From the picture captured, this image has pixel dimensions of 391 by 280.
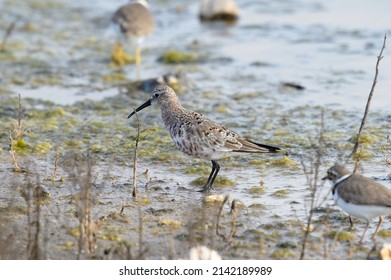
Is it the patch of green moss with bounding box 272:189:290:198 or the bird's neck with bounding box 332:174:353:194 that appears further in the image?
the patch of green moss with bounding box 272:189:290:198

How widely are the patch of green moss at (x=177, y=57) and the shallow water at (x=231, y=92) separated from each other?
0.18 meters

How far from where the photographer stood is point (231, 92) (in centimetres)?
1025

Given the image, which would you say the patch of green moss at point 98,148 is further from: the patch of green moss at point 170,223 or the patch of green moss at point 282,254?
the patch of green moss at point 282,254

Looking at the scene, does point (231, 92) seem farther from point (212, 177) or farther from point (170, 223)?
point (170, 223)

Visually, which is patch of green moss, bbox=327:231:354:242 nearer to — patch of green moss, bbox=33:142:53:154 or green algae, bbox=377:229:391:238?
green algae, bbox=377:229:391:238

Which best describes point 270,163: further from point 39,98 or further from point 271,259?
point 39,98

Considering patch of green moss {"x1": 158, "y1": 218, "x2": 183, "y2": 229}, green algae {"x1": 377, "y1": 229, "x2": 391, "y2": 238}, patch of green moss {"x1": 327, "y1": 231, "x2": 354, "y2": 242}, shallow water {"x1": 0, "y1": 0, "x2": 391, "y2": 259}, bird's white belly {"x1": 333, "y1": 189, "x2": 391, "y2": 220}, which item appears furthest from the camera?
shallow water {"x1": 0, "y1": 0, "x2": 391, "y2": 259}

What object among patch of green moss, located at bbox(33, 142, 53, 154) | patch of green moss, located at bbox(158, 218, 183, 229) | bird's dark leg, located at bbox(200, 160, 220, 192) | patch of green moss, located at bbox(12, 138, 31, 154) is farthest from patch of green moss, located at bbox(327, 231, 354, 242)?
patch of green moss, located at bbox(12, 138, 31, 154)

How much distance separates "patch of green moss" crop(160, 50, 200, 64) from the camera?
11961 millimetres

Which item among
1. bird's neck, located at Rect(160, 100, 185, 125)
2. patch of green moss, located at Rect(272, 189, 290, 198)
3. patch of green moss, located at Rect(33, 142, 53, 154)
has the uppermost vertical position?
bird's neck, located at Rect(160, 100, 185, 125)

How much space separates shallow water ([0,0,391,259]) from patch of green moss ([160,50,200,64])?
0.18 metres

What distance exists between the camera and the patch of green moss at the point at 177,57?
11961 millimetres

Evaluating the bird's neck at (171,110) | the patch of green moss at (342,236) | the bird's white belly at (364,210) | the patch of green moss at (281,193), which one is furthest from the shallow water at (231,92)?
the bird's neck at (171,110)

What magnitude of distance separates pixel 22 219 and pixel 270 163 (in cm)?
256
